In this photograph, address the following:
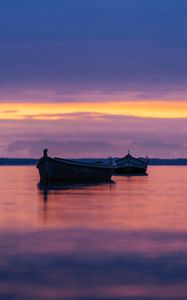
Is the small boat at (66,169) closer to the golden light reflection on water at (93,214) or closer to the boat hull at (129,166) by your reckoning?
the golden light reflection on water at (93,214)

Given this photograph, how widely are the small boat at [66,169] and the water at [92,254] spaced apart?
2337 centimetres

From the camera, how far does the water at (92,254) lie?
10.7m

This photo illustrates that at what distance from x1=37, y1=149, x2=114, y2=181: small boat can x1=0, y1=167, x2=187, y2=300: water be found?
2337cm

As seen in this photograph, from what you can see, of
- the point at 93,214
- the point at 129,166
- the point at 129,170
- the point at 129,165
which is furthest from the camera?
the point at 129,170

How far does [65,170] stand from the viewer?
162 feet

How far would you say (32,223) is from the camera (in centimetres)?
2072

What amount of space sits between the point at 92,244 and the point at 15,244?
188 centimetres

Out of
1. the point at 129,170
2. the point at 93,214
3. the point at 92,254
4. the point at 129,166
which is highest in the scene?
the point at 129,170

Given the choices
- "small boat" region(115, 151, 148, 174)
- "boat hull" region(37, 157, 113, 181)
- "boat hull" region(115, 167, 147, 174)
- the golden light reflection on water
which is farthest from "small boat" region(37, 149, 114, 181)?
"boat hull" region(115, 167, 147, 174)

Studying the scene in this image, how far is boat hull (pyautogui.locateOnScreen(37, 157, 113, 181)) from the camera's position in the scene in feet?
161

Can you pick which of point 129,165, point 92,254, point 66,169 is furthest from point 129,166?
point 92,254

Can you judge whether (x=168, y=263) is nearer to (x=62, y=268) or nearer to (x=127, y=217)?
(x=62, y=268)

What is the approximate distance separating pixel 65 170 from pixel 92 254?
1386 inches

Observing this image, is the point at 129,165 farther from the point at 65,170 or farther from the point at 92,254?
the point at 92,254
